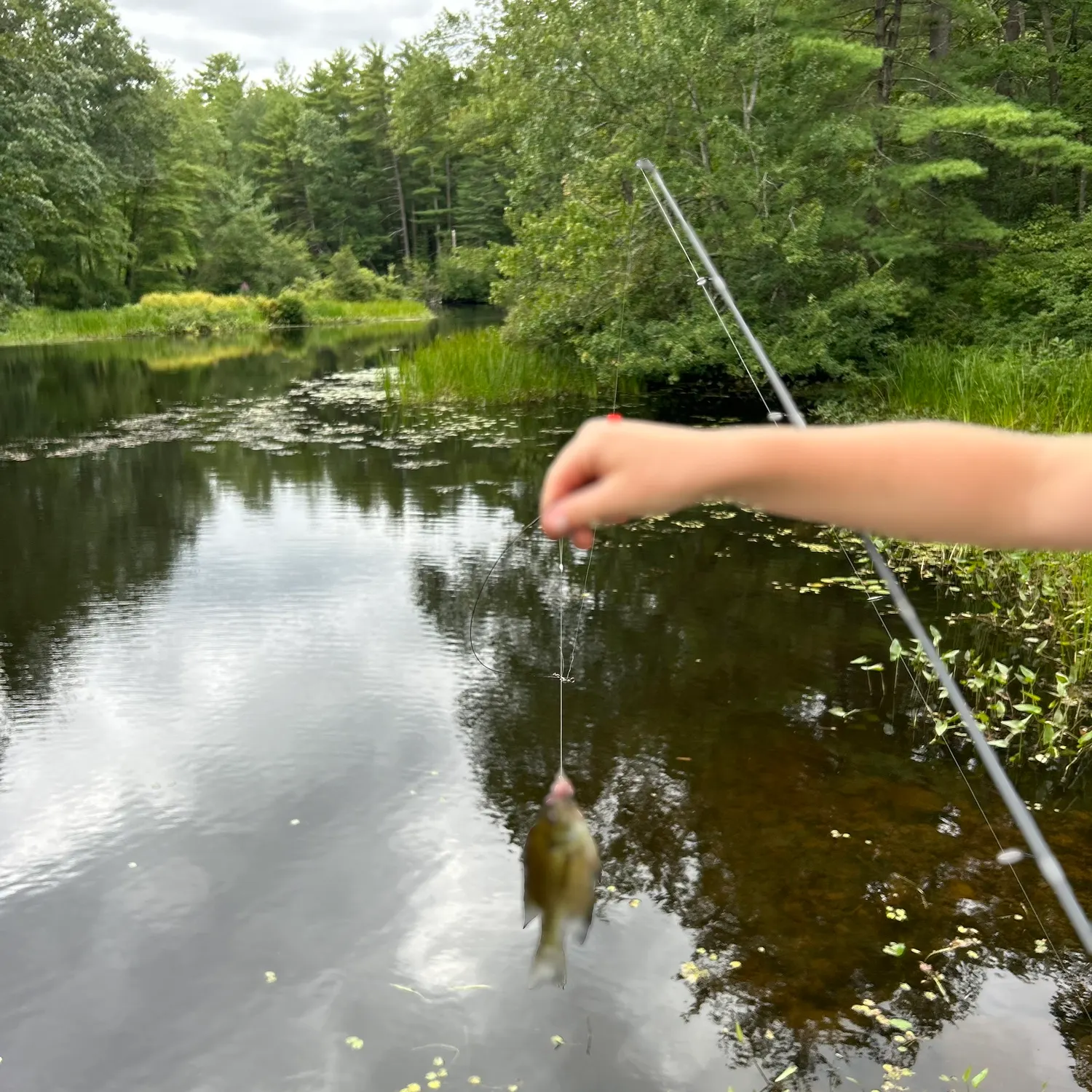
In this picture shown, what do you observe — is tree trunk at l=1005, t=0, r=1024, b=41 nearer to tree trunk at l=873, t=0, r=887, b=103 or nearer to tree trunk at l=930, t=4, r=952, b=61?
tree trunk at l=930, t=4, r=952, b=61

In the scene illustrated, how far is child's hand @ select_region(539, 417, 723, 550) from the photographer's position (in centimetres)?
94

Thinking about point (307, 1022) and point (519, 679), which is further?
point (519, 679)

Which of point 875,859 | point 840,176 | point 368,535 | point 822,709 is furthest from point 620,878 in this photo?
point 840,176

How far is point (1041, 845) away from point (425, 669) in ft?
15.8

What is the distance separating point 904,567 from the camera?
7.57 metres

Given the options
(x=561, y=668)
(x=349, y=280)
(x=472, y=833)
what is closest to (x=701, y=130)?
(x=561, y=668)

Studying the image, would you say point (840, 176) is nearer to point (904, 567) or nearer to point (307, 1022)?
point (904, 567)

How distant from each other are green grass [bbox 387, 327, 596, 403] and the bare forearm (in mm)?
14748

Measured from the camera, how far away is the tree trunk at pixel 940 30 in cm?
1356

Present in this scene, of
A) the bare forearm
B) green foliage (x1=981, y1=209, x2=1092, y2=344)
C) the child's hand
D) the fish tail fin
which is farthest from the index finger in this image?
green foliage (x1=981, y1=209, x2=1092, y2=344)

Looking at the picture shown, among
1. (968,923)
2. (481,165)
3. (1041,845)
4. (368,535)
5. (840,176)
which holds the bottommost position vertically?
(968,923)

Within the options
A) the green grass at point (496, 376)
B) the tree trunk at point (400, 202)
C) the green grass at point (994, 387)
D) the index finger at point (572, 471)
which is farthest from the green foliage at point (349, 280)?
the index finger at point (572, 471)

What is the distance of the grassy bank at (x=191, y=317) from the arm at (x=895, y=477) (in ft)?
102

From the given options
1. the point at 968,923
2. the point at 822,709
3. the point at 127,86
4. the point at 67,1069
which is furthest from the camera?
the point at 127,86
